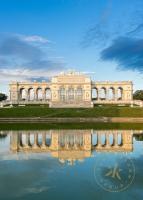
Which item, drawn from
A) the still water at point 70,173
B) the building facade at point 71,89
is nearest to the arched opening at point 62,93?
the building facade at point 71,89

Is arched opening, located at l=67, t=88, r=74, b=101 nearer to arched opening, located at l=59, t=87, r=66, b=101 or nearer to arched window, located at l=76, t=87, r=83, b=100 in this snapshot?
arched window, located at l=76, t=87, r=83, b=100

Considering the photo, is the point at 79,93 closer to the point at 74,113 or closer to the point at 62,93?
the point at 62,93

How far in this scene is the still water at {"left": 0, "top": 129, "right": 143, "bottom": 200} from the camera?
41.8 ft

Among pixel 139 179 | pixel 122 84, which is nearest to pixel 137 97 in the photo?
pixel 122 84

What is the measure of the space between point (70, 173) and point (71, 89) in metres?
93.0

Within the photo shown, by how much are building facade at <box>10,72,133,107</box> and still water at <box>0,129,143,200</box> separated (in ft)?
269

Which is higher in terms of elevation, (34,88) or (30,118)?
(34,88)

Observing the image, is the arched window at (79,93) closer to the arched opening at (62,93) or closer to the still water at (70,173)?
the arched opening at (62,93)

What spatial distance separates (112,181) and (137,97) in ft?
338

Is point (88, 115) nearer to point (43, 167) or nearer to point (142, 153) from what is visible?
point (142, 153)

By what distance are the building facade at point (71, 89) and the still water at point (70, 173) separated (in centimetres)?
8191

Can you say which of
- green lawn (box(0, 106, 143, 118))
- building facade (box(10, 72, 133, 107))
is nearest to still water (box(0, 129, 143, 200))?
green lawn (box(0, 106, 143, 118))

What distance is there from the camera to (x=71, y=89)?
109 metres

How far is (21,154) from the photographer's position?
72.1ft
